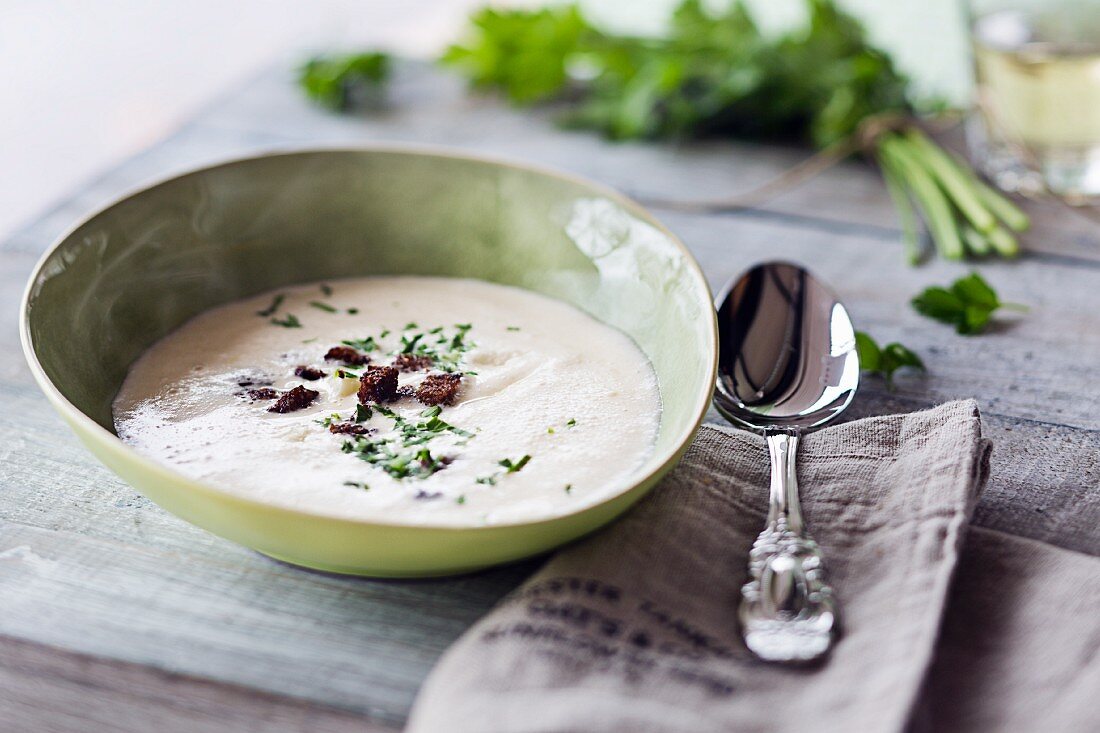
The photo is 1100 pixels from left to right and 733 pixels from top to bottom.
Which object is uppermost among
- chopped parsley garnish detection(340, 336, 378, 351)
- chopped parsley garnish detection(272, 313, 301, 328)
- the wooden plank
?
chopped parsley garnish detection(272, 313, 301, 328)

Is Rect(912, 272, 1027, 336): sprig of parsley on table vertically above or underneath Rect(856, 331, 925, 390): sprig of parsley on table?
underneath

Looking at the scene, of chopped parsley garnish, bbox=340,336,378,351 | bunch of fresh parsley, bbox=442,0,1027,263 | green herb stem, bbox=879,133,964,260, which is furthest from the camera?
bunch of fresh parsley, bbox=442,0,1027,263

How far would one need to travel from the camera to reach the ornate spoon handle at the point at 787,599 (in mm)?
1113

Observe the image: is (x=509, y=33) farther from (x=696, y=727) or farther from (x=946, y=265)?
(x=696, y=727)

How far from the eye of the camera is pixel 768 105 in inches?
96.4

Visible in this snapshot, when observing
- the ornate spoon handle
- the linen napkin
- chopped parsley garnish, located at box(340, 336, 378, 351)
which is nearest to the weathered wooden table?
the linen napkin

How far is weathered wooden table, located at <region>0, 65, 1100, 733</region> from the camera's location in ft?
3.69

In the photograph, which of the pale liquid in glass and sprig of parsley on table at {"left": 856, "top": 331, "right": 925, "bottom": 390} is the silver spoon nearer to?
sprig of parsley on table at {"left": 856, "top": 331, "right": 925, "bottom": 390}

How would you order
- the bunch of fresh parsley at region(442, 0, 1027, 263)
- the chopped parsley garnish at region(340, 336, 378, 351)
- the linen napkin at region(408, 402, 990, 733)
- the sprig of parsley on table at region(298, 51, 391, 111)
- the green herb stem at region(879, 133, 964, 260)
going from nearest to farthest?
the linen napkin at region(408, 402, 990, 733)
the chopped parsley garnish at region(340, 336, 378, 351)
the green herb stem at region(879, 133, 964, 260)
the bunch of fresh parsley at region(442, 0, 1027, 263)
the sprig of parsley on table at region(298, 51, 391, 111)

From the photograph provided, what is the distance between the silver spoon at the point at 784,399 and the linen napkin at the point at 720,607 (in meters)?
0.03

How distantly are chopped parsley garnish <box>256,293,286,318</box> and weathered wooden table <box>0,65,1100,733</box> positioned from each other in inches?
12.8

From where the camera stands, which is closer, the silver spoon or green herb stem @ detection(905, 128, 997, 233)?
the silver spoon

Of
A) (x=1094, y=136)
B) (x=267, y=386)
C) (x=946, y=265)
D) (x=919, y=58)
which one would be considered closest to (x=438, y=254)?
(x=267, y=386)

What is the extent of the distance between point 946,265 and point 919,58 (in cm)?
174
